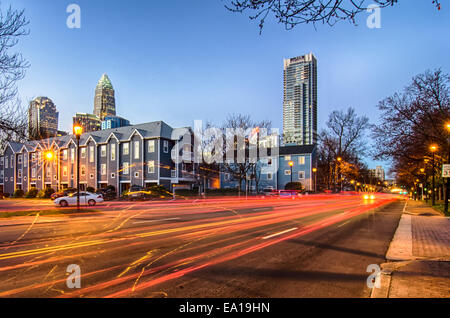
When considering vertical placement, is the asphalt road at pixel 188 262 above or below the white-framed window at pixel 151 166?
below

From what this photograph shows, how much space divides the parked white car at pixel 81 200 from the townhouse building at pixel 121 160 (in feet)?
47.0

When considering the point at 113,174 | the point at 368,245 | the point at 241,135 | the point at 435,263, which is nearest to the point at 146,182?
the point at 113,174

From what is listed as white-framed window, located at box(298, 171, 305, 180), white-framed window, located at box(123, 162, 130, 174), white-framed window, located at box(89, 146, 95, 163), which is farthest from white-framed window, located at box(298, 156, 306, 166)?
white-framed window, located at box(89, 146, 95, 163)

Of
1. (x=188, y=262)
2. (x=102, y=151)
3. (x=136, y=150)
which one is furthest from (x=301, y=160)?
(x=188, y=262)

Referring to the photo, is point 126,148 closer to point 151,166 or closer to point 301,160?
point 151,166

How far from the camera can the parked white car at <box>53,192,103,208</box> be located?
85.1 ft

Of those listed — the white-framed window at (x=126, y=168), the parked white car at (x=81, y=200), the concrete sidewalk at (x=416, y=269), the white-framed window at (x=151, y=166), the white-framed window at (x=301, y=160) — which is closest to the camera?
the concrete sidewalk at (x=416, y=269)

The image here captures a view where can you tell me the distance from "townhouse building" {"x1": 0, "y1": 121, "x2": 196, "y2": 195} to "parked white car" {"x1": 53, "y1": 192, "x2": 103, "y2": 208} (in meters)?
14.3

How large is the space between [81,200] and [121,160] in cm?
1958

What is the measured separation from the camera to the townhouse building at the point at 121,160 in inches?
1724

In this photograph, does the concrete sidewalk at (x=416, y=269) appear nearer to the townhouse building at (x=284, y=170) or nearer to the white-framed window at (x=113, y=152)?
the white-framed window at (x=113, y=152)

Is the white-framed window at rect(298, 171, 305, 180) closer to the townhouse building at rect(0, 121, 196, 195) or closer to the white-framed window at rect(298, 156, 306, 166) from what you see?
the white-framed window at rect(298, 156, 306, 166)

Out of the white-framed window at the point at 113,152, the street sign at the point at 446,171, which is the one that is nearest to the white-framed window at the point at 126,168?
the white-framed window at the point at 113,152

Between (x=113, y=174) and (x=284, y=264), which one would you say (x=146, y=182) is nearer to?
(x=113, y=174)
